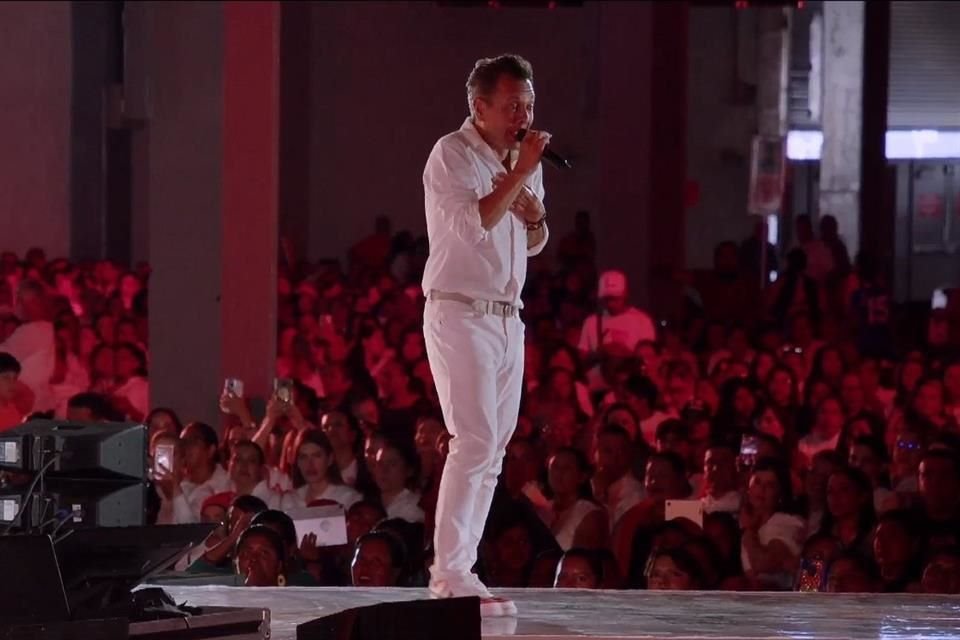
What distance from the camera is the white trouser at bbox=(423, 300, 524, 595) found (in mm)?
5555

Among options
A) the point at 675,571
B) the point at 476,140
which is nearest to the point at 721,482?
the point at 675,571

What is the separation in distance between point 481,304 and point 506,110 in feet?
1.89

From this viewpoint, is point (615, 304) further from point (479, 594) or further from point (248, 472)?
point (479, 594)

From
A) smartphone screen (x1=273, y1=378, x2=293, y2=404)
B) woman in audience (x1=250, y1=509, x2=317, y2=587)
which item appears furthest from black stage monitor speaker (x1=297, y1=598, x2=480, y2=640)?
smartphone screen (x1=273, y1=378, x2=293, y2=404)

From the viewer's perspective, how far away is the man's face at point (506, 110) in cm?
552

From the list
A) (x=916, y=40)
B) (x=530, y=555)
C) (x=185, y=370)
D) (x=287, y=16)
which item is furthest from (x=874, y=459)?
(x=916, y=40)

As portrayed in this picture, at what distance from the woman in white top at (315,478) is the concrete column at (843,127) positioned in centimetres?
1282

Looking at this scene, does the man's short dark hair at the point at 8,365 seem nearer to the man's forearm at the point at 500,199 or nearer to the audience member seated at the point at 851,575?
the audience member seated at the point at 851,575

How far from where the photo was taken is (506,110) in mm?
5535

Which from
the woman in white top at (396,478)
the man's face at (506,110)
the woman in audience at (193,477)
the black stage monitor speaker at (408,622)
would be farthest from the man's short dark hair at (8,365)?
the black stage monitor speaker at (408,622)

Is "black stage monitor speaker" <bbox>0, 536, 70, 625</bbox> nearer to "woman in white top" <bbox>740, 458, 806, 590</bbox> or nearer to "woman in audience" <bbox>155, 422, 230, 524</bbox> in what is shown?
"woman in white top" <bbox>740, 458, 806, 590</bbox>

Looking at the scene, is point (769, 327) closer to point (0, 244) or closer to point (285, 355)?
point (285, 355)

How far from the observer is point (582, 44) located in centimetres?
2045

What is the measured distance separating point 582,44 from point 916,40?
156 inches
